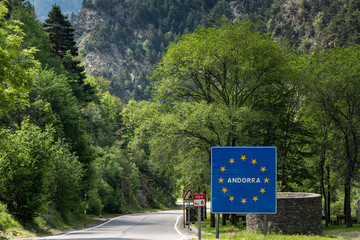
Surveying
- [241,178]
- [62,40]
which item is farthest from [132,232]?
[62,40]

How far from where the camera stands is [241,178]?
51.1 feet

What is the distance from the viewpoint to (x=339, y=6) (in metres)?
164

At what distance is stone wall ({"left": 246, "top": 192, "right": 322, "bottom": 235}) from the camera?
2103 centimetres

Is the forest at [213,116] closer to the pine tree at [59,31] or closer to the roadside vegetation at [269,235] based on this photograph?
the roadside vegetation at [269,235]

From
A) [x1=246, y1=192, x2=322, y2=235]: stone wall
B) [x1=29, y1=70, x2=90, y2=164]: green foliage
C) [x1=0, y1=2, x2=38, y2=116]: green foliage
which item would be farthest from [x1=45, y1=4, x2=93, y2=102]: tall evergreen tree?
[x1=246, y1=192, x2=322, y2=235]: stone wall

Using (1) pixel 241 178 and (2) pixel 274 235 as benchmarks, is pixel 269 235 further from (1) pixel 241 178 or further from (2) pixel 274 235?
(1) pixel 241 178

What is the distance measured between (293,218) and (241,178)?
22.0 feet

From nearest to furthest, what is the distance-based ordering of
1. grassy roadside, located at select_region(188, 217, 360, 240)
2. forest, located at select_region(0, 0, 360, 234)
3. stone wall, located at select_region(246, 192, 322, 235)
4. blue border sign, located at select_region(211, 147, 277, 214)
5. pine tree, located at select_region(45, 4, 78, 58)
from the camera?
blue border sign, located at select_region(211, 147, 277, 214), grassy roadside, located at select_region(188, 217, 360, 240), stone wall, located at select_region(246, 192, 322, 235), forest, located at select_region(0, 0, 360, 234), pine tree, located at select_region(45, 4, 78, 58)

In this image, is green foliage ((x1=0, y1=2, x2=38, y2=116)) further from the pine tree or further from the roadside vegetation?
the pine tree

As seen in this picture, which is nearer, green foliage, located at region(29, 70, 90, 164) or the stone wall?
the stone wall

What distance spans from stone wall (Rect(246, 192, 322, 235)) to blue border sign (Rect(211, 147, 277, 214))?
5802 millimetres

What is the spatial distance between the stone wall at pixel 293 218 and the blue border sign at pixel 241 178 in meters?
5.80

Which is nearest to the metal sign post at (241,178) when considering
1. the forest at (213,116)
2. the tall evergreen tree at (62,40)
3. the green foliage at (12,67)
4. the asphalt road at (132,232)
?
the asphalt road at (132,232)

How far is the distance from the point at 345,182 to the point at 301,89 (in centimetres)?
708
